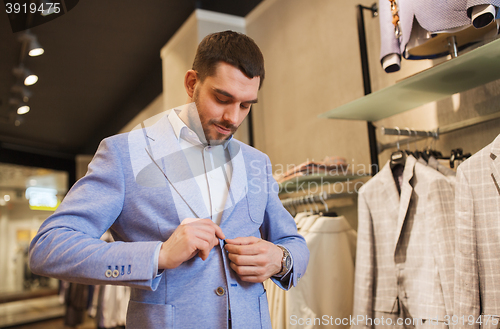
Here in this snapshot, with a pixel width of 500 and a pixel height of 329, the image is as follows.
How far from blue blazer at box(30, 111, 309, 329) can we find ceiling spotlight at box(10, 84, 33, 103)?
120 centimetres

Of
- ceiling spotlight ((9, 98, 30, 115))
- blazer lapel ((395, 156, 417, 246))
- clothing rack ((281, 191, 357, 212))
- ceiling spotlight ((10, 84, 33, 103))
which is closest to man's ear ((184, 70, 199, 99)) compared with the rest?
blazer lapel ((395, 156, 417, 246))

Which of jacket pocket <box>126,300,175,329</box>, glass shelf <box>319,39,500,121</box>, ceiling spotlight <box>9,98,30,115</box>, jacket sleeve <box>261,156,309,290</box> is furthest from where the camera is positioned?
ceiling spotlight <box>9,98,30,115</box>

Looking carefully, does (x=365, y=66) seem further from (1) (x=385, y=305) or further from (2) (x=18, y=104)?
(2) (x=18, y=104)

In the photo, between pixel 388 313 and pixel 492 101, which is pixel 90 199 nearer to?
pixel 388 313

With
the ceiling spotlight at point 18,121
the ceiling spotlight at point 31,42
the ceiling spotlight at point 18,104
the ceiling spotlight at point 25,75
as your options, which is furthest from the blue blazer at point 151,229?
the ceiling spotlight at point 18,121

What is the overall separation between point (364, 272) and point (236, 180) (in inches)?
34.5

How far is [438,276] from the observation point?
1.24m

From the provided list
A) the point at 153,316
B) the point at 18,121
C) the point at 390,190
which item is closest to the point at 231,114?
the point at 153,316

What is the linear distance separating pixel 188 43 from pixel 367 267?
1160mm

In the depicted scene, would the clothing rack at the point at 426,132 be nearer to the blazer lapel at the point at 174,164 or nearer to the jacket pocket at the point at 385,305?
the jacket pocket at the point at 385,305

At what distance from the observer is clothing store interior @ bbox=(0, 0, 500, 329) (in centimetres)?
112

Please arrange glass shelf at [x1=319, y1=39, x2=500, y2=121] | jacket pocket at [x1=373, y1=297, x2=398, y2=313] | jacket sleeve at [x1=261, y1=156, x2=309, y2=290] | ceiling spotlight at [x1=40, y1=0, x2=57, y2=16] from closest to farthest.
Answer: ceiling spotlight at [x1=40, y1=0, x2=57, y2=16]
jacket sleeve at [x1=261, y1=156, x2=309, y2=290]
glass shelf at [x1=319, y1=39, x2=500, y2=121]
jacket pocket at [x1=373, y1=297, x2=398, y2=313]

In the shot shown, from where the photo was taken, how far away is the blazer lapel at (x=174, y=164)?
83 centimetres

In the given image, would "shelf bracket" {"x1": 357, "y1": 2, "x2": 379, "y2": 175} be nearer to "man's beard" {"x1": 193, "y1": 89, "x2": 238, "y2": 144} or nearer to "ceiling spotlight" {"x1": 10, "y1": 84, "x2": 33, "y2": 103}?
"man's beard" {"x1": 193, "y1": 89, "x2": 238, "y2": 144}
